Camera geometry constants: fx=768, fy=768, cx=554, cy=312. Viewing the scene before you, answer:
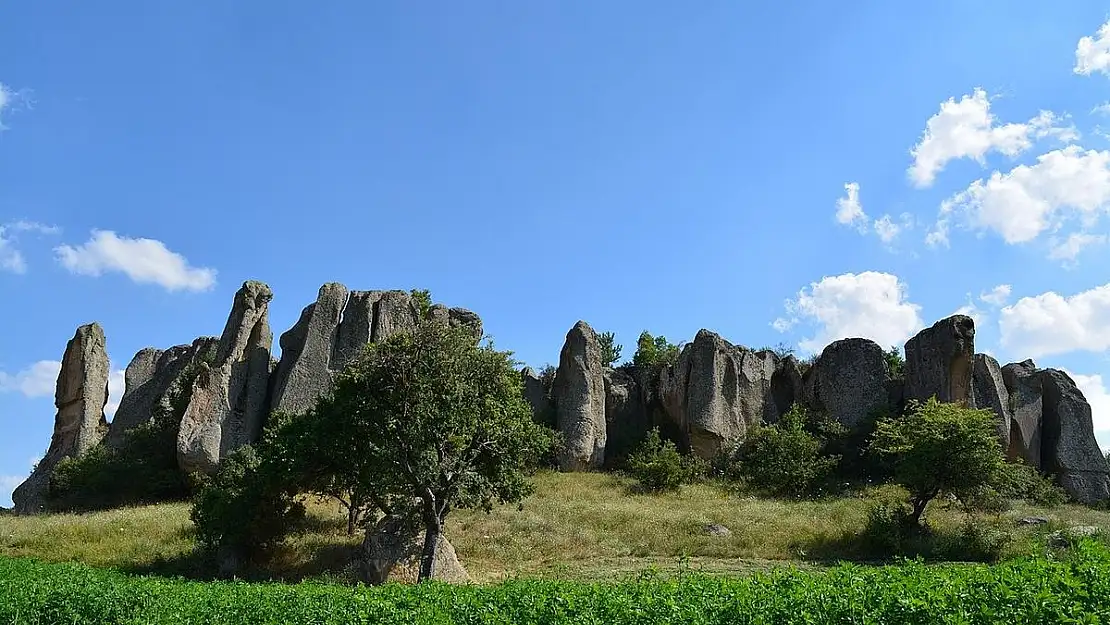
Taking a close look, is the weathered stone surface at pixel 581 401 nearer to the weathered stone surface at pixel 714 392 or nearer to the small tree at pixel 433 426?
the weathered stone surface at pixel 714 392

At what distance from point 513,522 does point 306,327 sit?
1901 centimetres

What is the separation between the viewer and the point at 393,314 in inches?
1650

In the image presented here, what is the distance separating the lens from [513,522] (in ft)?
93.6

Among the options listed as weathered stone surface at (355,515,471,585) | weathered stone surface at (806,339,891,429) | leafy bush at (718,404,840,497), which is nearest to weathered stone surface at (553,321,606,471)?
leafy bush at (718,404,840,497)

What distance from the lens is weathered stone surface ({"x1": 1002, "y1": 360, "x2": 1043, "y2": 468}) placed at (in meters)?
41.2

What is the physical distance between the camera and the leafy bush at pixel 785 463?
36.6m

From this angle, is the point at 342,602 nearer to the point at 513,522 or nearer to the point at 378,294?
the point at 513,522

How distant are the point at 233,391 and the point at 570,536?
22266mm

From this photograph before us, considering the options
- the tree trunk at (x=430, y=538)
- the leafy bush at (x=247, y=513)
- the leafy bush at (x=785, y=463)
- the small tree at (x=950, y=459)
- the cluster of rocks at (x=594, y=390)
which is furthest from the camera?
the cluster of rocks at (x=594, y=390)

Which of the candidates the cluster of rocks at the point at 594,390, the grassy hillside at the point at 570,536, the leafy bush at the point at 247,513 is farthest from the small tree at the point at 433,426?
the cluster of rocks at the point at 594,390

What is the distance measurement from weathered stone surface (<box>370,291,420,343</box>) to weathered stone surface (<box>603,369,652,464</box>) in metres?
13.4

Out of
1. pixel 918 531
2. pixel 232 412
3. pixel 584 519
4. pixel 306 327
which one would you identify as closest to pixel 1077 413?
pixel 918 531

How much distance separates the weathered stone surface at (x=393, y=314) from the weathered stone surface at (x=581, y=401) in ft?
31.1

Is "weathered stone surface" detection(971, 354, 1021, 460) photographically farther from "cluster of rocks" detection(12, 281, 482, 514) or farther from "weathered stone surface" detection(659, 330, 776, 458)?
"cluster of rocks" detection(12, 281, 482, 514)
